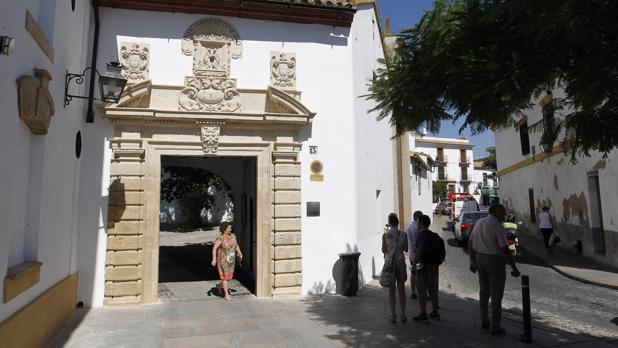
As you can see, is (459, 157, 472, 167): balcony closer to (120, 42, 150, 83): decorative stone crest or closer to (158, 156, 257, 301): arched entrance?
(158, 156, 257, 301): arched entrance

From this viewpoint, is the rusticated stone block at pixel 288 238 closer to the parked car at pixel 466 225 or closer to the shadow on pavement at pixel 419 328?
the shadow on pavement at pixel 419 328

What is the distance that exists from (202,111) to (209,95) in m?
0.37

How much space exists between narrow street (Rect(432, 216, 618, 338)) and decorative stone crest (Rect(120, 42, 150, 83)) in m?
7.08

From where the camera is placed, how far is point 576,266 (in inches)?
430

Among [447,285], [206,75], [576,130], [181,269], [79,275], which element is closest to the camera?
[576,130]

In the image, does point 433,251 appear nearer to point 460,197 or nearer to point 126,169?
point 126,169

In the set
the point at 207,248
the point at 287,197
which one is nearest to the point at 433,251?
the point at 287,197

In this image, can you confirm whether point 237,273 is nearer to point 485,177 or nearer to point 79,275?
point 79,275

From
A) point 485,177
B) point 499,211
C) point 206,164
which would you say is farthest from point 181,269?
point 485,177

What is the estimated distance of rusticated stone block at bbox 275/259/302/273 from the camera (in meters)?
7.66

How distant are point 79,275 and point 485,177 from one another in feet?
186

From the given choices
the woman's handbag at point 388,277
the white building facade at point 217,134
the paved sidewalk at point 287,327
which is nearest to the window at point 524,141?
the white building facade at point 217,134

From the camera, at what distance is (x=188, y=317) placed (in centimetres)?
639

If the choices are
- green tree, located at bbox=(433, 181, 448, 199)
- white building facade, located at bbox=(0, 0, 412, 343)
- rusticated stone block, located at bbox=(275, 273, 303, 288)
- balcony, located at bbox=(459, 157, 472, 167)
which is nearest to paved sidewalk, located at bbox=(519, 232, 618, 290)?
white building facade, located at bbox=(0, 0, 412, 343)
